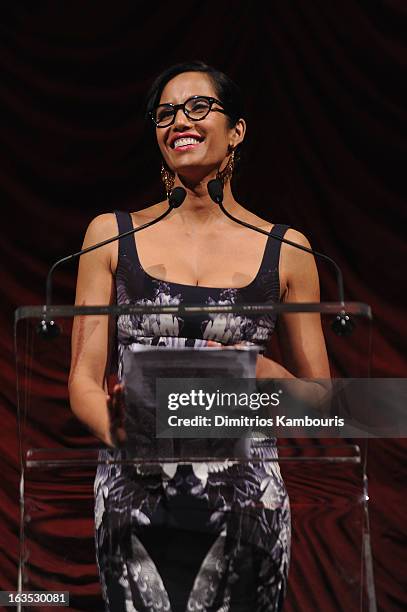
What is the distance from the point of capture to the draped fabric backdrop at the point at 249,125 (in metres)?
2.62

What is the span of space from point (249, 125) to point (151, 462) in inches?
62.4

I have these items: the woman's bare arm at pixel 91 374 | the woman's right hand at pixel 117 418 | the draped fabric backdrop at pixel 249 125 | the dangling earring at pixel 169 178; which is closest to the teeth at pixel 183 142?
the dangling earring at pixel 169 178

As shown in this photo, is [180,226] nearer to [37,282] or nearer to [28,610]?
[28,610]

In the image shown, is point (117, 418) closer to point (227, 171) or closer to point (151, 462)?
point (151, 462)

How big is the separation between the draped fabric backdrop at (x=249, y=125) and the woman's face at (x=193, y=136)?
3.17 ft

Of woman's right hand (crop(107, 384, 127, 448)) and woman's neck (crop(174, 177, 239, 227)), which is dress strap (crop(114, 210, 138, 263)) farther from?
woman's right hand (crop(107, 384, 127, 448))

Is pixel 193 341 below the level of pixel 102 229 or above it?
below

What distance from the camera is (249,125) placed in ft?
8.64

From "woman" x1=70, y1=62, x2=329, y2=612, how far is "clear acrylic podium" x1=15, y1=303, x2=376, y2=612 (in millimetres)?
19

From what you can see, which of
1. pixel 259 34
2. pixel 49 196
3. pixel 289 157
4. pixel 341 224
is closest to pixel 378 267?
pixel 341 224

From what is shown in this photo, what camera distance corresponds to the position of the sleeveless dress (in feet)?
3.82

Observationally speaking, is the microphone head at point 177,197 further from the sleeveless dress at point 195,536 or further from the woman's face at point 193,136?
the sleeveless dress at point 195,536

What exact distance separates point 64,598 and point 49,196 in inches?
65.9

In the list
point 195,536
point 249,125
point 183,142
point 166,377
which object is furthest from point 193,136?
point 249,125
